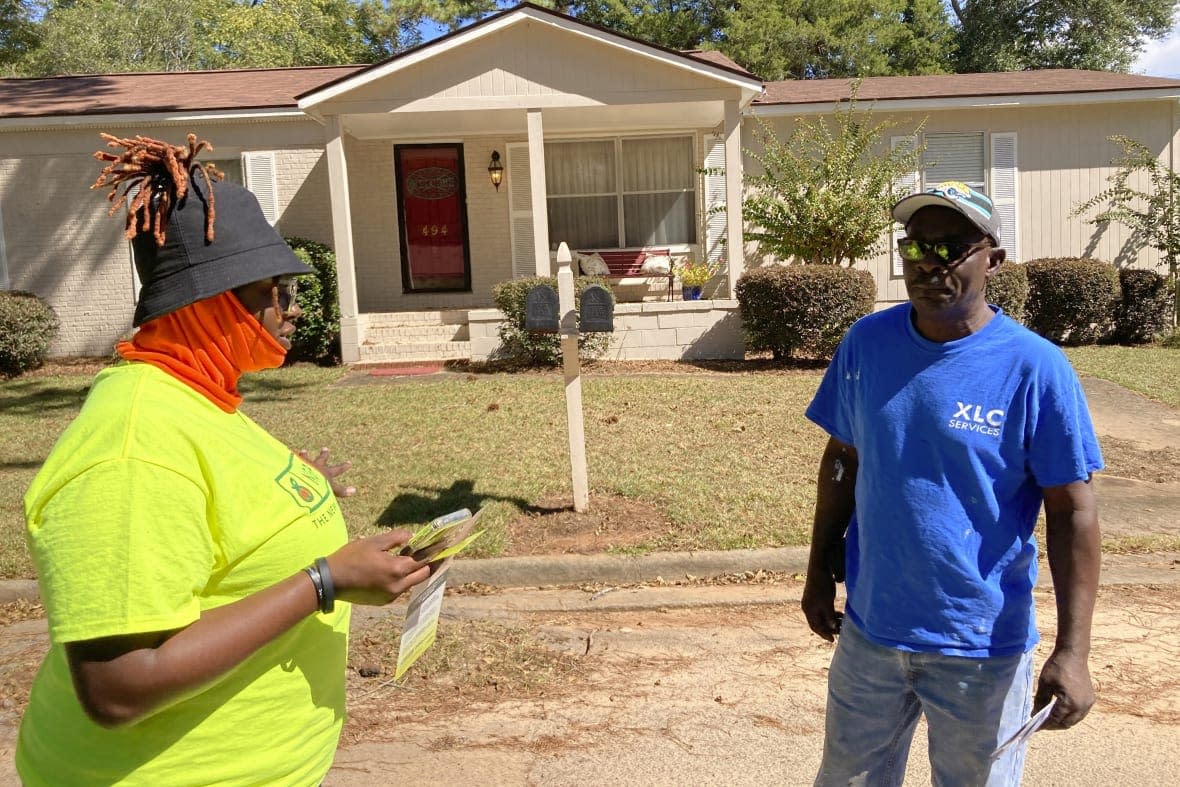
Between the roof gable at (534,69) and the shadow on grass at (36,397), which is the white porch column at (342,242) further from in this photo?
the shadow on grass at (36,397)

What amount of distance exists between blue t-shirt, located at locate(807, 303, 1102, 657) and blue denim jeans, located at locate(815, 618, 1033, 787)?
0.06 m

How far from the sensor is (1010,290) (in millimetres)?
13148

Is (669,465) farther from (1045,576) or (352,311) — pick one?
(352,311)

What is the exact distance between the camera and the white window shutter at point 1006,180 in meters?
15.9

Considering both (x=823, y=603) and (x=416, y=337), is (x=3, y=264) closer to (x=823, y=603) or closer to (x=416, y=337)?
(x=416, y=337)

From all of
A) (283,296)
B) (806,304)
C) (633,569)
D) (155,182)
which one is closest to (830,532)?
(283,296)

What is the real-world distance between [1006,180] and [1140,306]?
2982 mm

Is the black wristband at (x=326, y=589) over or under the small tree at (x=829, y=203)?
under

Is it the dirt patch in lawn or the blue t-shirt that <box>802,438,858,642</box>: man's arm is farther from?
the dirt patch in lawn

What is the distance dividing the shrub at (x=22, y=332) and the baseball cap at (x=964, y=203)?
13115 millimetres

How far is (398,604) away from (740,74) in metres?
9.83

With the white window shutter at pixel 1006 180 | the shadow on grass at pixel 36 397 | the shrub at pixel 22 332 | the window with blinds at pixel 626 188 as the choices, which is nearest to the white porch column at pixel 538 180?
the window with blinds at pixel 626 188

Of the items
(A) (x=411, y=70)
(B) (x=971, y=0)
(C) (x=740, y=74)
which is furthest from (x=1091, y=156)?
(B) (x=971, y=0)

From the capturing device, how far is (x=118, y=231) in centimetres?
1500
